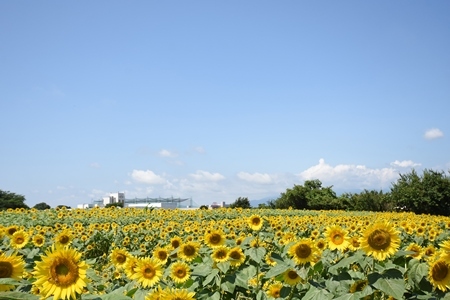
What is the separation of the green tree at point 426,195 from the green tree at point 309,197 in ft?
17.5

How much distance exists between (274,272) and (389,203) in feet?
113

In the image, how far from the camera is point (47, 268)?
2086mm

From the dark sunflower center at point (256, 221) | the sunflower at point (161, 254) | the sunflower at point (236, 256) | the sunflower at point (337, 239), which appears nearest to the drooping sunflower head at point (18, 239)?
the sunflower at point (161, 254)

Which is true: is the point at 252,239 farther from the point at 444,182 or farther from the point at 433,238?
the point at 444,182

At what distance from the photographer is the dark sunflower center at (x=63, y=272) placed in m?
2.05

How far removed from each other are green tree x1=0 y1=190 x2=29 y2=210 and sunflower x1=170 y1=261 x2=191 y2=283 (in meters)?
36.3

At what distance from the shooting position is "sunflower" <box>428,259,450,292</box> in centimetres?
270

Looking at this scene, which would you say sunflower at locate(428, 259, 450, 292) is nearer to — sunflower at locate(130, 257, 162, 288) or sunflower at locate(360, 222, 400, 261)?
sunflower at locate(360, 222, 400, 261)

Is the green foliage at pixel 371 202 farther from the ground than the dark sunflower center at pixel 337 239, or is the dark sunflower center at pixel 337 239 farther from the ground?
the green foliage at pixel 371 202

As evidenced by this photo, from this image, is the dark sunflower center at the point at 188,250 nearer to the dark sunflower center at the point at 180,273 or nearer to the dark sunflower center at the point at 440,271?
the dark sunflower center at the point at 180,273

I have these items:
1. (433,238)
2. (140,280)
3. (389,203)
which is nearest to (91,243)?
(433,238)

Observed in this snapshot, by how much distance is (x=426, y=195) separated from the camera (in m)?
33.7

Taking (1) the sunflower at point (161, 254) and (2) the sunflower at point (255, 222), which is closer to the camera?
(1) the sunflower at point (161, 254)

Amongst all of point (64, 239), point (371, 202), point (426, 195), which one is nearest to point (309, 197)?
point (371, 202)
